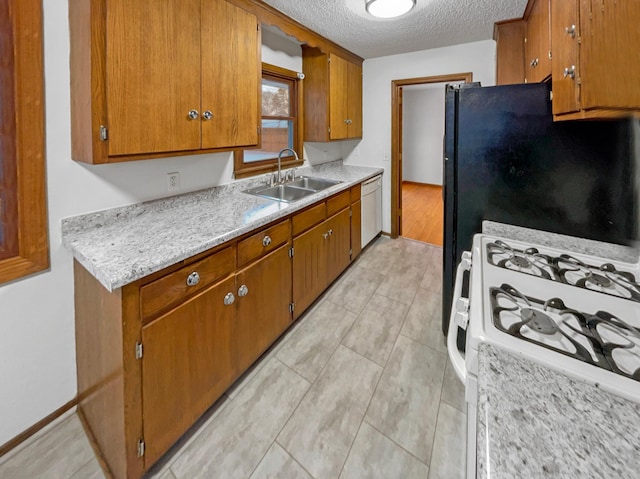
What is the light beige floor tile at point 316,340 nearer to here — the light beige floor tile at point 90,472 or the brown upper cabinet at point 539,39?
the light beige floor tile at point 90,472

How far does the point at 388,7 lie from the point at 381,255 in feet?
7.52

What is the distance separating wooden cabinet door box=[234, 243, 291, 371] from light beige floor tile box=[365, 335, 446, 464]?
69 cm

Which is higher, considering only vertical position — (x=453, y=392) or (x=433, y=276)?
(x=433, y=276)

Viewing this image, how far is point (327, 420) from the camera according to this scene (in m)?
1.53

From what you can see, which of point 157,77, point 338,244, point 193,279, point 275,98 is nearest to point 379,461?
point 193,279

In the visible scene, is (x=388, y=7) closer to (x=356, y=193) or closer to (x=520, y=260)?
(x=356, y=193)

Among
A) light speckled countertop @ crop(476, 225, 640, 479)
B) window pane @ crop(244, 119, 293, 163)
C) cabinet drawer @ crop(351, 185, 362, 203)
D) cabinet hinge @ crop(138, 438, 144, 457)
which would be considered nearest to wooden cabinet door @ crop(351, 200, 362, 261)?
cabinet drawer @ crop(351, 185, 362, 203)

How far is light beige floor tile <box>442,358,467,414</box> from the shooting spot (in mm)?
1611

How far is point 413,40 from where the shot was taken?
122 inches

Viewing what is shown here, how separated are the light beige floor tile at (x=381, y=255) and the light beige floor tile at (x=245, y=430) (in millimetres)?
1693

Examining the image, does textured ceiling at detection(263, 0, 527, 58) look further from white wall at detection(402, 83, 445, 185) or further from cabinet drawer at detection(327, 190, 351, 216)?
white wall at detection(402, 83, 445, 185)

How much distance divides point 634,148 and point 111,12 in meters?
2.22

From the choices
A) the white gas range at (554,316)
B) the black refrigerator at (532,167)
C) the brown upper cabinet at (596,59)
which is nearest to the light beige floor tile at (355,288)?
the black refrigerator at (532,167)

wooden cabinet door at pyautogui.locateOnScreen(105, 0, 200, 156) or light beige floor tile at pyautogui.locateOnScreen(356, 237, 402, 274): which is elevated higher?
wooden cabinet door at pyautogui.locateOnScreen(105, 0, 200, 156)
